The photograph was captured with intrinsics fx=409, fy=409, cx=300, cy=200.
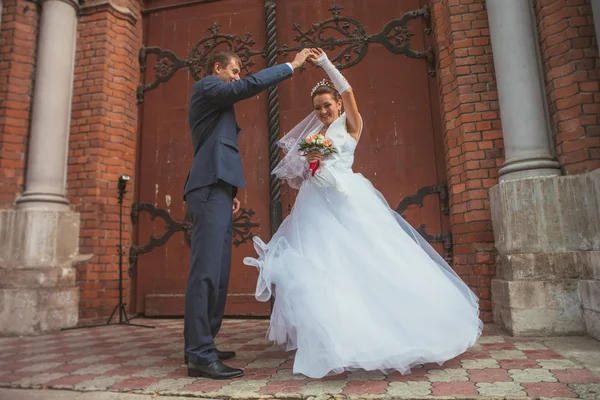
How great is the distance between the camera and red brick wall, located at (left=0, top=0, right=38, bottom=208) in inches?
169

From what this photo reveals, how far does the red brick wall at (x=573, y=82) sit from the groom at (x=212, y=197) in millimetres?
2076

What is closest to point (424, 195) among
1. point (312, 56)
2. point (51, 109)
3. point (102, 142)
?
point (312, 56)

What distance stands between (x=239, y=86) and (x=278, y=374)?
5.34 feet

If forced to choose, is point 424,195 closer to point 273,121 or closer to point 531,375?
point 273,121

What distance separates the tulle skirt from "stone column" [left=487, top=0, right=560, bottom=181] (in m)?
1.31

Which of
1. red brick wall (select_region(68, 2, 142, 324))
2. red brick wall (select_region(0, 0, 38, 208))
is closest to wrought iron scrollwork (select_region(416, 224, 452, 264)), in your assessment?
red brick wall (select_region(68, 2, 142, 324))

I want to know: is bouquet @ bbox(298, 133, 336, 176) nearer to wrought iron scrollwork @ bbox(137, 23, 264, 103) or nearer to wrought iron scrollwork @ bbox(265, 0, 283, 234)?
wrought iron scrollwork @ bbox(265, 0, 283, 234)

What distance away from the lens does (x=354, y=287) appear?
2.23 meters

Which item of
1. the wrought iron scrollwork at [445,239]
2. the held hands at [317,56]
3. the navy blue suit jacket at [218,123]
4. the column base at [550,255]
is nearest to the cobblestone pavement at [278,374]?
the column base at [550,255]

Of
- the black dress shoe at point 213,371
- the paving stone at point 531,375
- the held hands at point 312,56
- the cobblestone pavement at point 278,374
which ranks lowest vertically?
the cobblestone pavement at point 278,374

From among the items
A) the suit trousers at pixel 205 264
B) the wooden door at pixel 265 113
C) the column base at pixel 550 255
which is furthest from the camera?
the wooden door at pixel 265 113

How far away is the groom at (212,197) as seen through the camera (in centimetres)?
226

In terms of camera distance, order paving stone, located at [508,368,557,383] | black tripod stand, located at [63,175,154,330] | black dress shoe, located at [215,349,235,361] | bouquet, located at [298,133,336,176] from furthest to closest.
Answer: black tripod stand, located at [63,175,154,330], black dress shoe, located at [215,349,235,361], bouquet, located at [298,133,336,176], paving stone, located at [508,368,557,383]

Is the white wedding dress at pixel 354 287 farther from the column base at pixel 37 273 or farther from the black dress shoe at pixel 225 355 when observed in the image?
the column base at pixel 37 273
